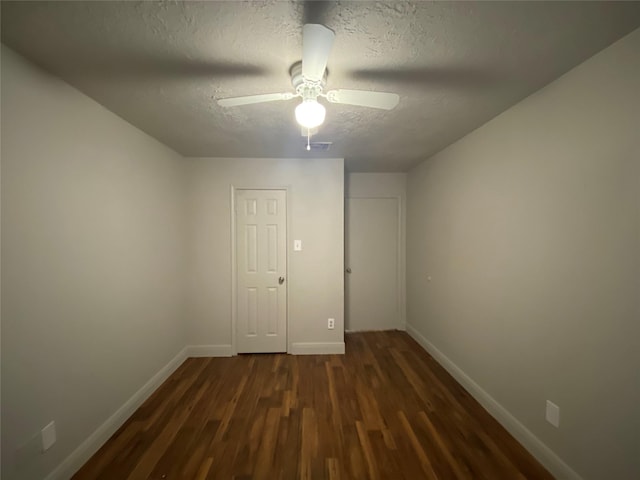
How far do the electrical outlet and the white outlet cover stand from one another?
2880mm

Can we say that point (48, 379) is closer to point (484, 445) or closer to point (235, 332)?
point (235, 332)

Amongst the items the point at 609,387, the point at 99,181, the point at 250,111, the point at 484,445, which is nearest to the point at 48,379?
the point at 99,181

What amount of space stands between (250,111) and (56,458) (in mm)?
2408

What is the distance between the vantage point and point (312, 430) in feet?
5.85

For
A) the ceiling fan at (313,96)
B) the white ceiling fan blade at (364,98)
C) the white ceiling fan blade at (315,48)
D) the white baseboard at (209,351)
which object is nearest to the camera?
the white ceiling fan blade at (315,48)

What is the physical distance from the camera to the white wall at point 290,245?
289 centimetres

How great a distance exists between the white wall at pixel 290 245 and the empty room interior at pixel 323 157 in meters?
0.09

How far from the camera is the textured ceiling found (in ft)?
3.15

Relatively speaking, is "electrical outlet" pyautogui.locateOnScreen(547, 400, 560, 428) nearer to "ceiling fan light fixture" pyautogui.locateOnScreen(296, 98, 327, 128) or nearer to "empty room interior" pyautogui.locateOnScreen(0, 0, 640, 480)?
"empty room interior" pyautogui.locateOnScreen(0, 0, 640, 480)

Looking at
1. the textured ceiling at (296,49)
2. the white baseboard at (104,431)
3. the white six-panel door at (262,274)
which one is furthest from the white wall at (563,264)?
the white baseboard at (104,431)

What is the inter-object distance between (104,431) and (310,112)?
248cm

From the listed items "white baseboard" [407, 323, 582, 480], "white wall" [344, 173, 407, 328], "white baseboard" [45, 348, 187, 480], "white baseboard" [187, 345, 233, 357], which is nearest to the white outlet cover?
"white baseboard" [45, 348, 187, 480]

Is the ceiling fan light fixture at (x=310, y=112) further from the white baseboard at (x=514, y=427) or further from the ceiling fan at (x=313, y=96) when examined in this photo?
the white baseboard at (x=514, y=427)

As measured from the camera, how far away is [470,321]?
221 cm
